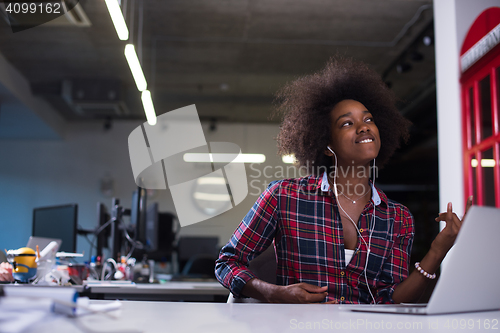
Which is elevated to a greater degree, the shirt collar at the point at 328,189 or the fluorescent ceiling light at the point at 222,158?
the fluorescent ceiling light at the point at 222,158

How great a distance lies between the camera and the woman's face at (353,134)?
64.3 inches

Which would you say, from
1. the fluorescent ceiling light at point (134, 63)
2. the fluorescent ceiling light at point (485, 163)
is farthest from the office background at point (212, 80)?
the fluorescent ceiling light at point (134, 63)

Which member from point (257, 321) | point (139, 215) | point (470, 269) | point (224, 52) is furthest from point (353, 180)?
point (224, 52)

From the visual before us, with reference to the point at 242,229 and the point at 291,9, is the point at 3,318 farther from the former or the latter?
the point at 291,9

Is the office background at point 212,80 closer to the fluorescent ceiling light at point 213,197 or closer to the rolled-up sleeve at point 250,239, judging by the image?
the fluorescent ceiling light at point 213,197

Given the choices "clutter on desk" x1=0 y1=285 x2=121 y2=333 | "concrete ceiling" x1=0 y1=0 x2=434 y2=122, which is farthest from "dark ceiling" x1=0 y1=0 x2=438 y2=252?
"clutter on desk" x1=0 y1=285 x2=121 y2=333

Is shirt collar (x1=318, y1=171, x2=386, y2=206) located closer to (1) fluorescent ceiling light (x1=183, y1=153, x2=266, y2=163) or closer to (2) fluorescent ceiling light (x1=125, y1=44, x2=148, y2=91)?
(2) fluorescent ceiling light (x1=125, y1=44, x2=148, y2=91)

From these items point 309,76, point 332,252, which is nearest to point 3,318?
point 332,252

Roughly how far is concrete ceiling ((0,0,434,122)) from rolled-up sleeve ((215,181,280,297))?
3.30 meters

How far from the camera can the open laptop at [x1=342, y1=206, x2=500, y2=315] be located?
2.47ft

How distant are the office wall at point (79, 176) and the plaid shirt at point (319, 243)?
5339mm

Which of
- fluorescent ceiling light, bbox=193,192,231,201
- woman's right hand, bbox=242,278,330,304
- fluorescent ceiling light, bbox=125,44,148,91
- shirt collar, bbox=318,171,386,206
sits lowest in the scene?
woman's right hand, bbox=242,278,330,304

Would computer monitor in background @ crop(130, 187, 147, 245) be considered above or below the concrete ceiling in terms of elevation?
below

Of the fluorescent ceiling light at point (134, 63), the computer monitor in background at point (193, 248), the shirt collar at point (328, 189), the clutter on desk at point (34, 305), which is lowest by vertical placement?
the computer monitor in background at point (193, 248)
